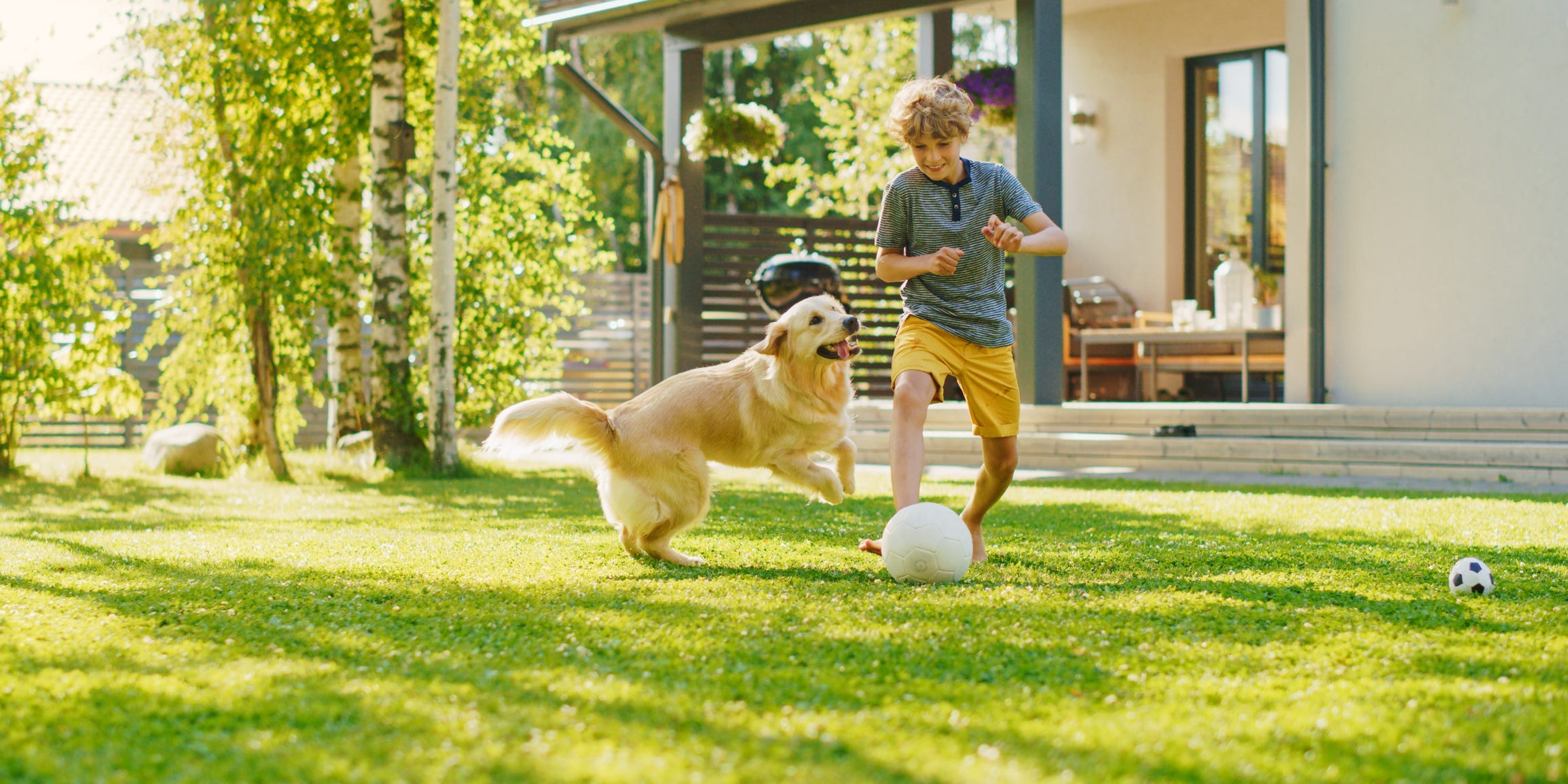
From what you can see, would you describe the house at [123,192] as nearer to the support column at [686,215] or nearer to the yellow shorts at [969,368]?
the support column at [686,215]

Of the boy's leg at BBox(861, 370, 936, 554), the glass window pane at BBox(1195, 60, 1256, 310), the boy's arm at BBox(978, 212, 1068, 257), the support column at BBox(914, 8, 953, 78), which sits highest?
the support column at BBox(914, 8, 953, 78)

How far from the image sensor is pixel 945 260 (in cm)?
430

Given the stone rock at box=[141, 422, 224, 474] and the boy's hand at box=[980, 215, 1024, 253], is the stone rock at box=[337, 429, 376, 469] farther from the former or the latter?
the boy's hand at box=[980, 215, 1024, 253]

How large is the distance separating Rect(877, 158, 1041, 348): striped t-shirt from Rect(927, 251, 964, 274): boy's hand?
6.7 inches

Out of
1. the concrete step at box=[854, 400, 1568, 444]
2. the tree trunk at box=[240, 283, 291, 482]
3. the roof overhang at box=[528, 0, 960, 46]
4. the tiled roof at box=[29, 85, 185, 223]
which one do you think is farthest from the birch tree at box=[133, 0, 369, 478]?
the tiled roof at box=[29, 85, 185, 223]

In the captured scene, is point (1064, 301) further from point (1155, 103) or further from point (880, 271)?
point (880, 271)

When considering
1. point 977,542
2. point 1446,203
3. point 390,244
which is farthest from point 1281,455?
point 390,244

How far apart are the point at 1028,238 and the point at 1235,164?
1088 centimetres

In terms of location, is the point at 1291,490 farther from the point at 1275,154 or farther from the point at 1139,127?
the point at 1139,127

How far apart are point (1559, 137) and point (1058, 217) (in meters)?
3.67

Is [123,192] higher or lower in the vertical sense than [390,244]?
higher

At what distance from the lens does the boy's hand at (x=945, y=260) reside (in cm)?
429

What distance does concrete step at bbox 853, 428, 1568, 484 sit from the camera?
26.6 feet

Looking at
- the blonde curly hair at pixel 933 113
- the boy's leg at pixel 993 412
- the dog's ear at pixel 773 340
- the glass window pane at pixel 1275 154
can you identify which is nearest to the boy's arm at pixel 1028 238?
the blonde curly hair at pixel 933 113
